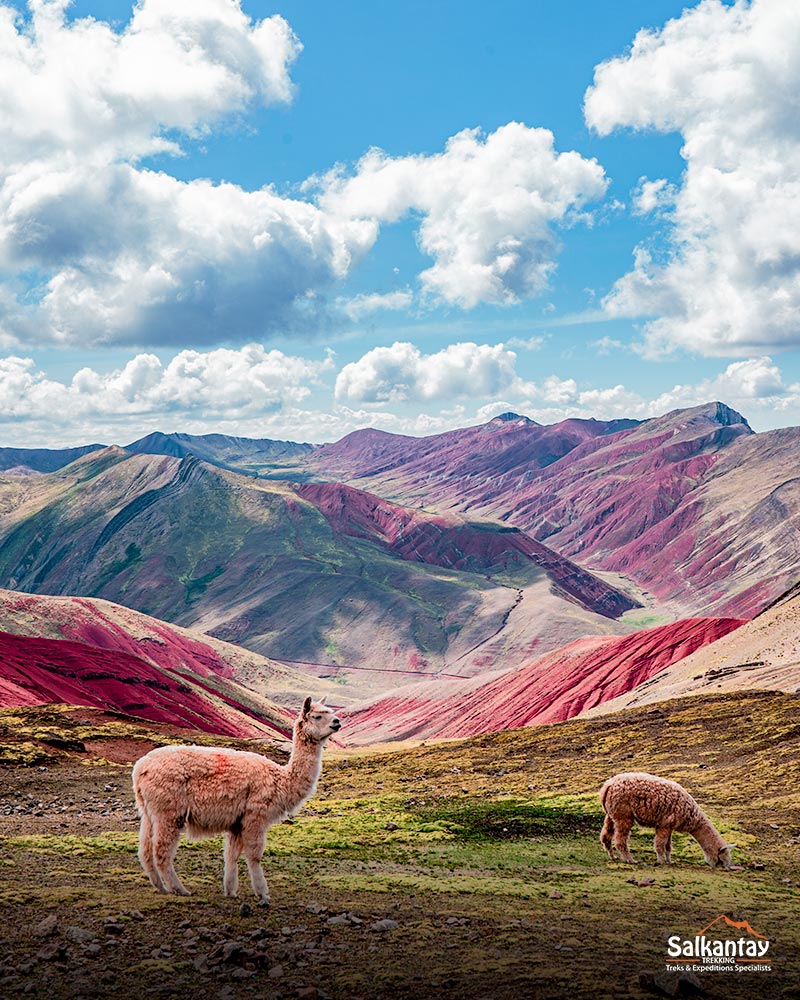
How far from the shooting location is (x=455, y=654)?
199625 mm

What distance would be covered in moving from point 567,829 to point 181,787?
1478 cm

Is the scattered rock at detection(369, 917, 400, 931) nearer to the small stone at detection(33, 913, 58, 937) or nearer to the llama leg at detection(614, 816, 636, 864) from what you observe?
the small stone at detection(33, 913, 58, 937)

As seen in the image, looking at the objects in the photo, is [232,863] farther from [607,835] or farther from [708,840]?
[708,840]

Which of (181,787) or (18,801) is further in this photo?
(18,801)

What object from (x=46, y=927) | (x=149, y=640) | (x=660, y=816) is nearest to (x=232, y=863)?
(x=46, y=927)

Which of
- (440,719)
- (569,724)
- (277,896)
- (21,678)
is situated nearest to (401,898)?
(277,896)

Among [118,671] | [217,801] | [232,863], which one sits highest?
[118,671]

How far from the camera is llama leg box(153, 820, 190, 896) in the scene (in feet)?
44.1

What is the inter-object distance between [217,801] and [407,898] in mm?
4218

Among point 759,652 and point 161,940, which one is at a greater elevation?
point 759,652

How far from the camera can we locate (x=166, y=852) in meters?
13.6

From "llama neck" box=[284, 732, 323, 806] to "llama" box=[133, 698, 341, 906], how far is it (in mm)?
18

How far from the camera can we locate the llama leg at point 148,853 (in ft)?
44.6

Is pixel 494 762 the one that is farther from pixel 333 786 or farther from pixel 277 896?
pixel 277 896
